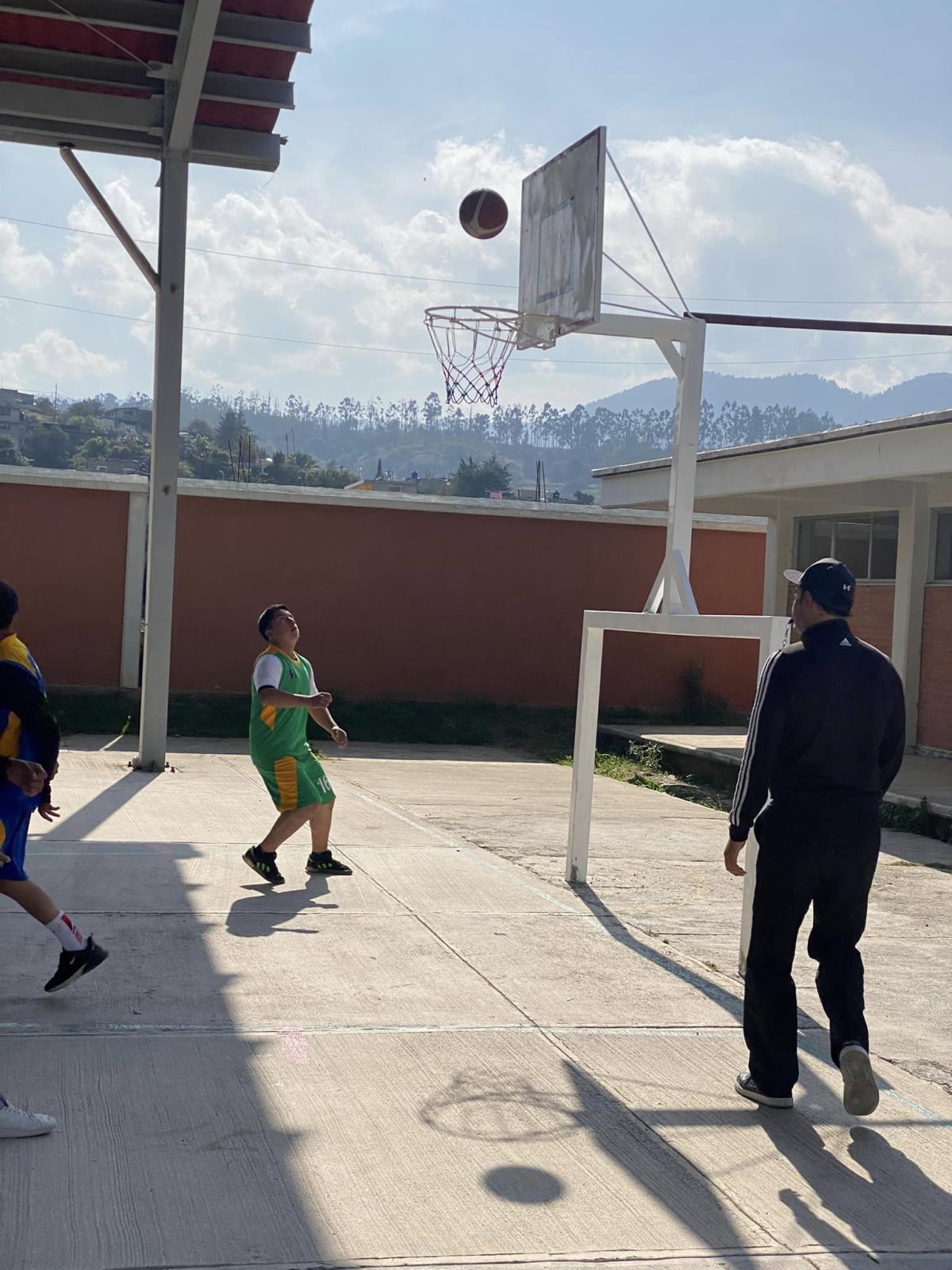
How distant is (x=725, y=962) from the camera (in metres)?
7.10

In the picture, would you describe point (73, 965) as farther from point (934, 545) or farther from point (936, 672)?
point (934, 545)

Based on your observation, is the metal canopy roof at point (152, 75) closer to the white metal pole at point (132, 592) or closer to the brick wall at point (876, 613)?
the white metal pole at point (132, 592)

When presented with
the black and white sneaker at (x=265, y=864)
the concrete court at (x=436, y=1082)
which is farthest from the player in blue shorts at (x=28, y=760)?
the black and white sneaker at (x=265, y=864)

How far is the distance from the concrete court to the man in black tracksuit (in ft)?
1.12

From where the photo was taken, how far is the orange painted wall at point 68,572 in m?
19.0

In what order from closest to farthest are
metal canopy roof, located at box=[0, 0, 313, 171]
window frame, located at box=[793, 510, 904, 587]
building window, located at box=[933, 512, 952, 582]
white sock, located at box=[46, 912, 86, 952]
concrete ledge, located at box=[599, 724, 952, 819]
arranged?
white sock, located at box=[46, 912, 86, 952] → metal canopy roof, located at box=[0, 0, 313, 171] → concrete ledge, located at box=[599, 724, 952, 819] → building window, located at box=[933, 512, 952, 582] → window frame, located at box=[793, 510, 904, 587]

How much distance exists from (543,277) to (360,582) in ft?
38.8

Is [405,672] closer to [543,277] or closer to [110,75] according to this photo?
[110,75]

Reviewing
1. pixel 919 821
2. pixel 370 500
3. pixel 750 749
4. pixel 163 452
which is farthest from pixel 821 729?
pixel 370 500

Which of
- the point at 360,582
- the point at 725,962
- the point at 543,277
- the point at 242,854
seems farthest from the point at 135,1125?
the point at 360,582

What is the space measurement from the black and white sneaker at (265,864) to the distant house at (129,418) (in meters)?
140

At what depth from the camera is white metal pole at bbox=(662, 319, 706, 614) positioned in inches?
321

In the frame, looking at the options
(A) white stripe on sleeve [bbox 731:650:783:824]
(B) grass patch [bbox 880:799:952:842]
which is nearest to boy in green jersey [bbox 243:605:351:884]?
(A) white stripe on sleeve [bbox 731:650:783:824]

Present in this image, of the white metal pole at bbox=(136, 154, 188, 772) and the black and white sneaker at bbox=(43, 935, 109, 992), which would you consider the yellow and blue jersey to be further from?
the white metal pole at bbox=(136, 154, 188, 772)
